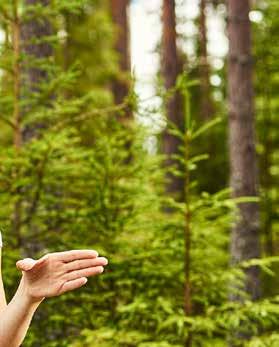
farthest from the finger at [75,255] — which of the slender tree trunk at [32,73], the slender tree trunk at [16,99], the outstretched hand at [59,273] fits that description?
the slender tree trunk at [32,73]

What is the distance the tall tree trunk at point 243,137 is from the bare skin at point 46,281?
18.0ft

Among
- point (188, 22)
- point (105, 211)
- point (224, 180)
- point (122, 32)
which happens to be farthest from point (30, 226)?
point (188, 22)

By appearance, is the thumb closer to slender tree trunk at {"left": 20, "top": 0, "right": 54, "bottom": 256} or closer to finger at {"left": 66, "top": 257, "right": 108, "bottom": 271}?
finger at {"left": 66, "top": 257, "right": 108, "bottom": 271}

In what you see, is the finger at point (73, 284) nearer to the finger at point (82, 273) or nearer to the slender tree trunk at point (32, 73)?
the finger at point (82, 273)

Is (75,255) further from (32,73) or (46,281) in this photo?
(32,73)

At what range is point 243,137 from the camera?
26.7 feet

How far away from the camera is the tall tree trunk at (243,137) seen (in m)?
7.86

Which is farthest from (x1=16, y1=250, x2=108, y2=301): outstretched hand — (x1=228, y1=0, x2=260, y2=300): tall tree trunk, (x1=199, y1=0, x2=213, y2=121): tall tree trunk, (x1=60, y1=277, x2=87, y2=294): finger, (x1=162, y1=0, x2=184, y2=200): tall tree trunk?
(x1=199, y1=0, x2=213, y2=121): tall tree trunk

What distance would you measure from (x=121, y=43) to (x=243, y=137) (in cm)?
824

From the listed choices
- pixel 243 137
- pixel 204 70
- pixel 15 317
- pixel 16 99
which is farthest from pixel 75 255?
pixel 204 70

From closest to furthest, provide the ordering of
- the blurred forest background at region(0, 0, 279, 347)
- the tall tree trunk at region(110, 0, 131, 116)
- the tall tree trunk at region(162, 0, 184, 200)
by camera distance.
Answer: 1. the blurred forest background at region(0, 0, 279, 347)
2. the tall tree trunk at region(162, 0, 184, 200)
3. the tall tree trunk at region(110, 0, 131, 116)

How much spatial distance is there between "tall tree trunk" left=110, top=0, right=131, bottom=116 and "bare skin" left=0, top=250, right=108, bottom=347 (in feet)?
Result: 40.8

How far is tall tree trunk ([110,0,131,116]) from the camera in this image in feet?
48.9

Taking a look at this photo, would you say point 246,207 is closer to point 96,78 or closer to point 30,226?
point 30,226
